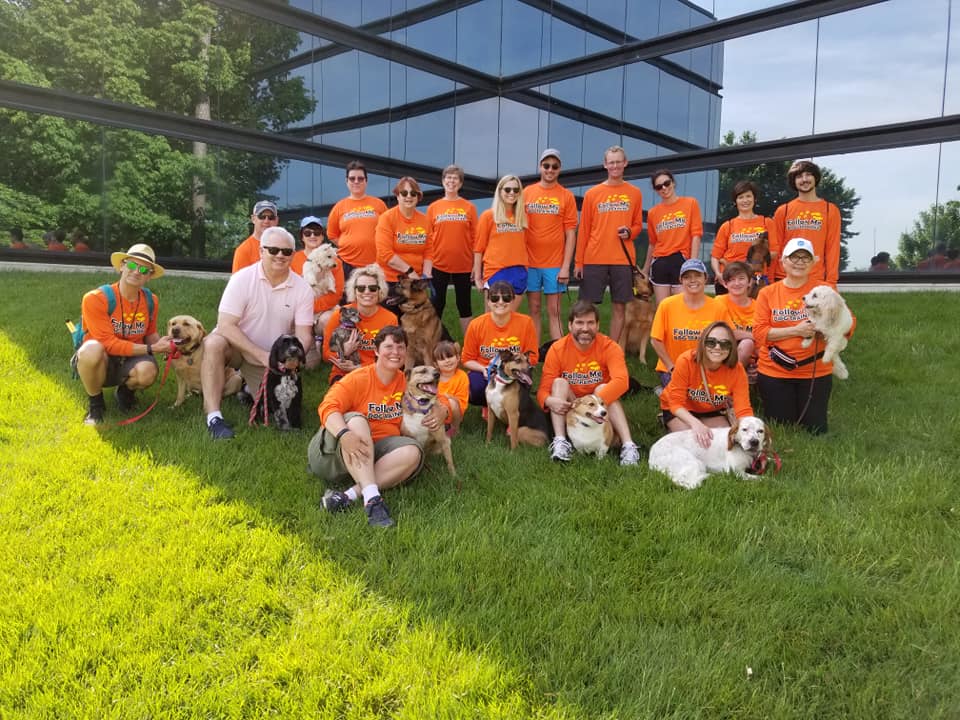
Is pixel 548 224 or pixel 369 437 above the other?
pixel 548 224

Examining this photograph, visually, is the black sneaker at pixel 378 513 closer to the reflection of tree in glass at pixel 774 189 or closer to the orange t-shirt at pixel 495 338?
the orange t-shirt at pixel 495 338

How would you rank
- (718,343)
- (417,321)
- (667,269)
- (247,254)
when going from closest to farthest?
(718,343) < (417,321) < (247,254) < (667,269)

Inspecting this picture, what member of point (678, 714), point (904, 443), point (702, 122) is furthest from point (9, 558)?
point (702, 122)

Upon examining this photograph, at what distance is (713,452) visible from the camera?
4.40 metres

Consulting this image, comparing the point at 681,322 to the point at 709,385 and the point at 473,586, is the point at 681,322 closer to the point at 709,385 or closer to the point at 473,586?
the point at 709,385

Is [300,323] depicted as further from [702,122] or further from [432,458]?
[702,122]

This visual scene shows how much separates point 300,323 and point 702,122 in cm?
1421

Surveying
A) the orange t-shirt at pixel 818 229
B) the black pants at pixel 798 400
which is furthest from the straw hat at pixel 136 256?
the orange t-shirt at pixel 818 229

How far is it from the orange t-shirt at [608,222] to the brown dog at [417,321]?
2.07m

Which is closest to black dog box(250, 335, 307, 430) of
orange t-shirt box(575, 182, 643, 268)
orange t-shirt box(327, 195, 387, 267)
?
orange t-shirt box(327, 195, 387, 267)

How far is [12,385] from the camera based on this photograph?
573cm

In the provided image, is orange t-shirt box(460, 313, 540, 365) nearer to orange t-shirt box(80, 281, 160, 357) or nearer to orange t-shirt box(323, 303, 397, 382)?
orange t-shirt box(323, 303, 397, 382)

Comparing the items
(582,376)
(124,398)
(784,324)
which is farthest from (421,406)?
(784,324)

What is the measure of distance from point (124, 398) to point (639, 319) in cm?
558
